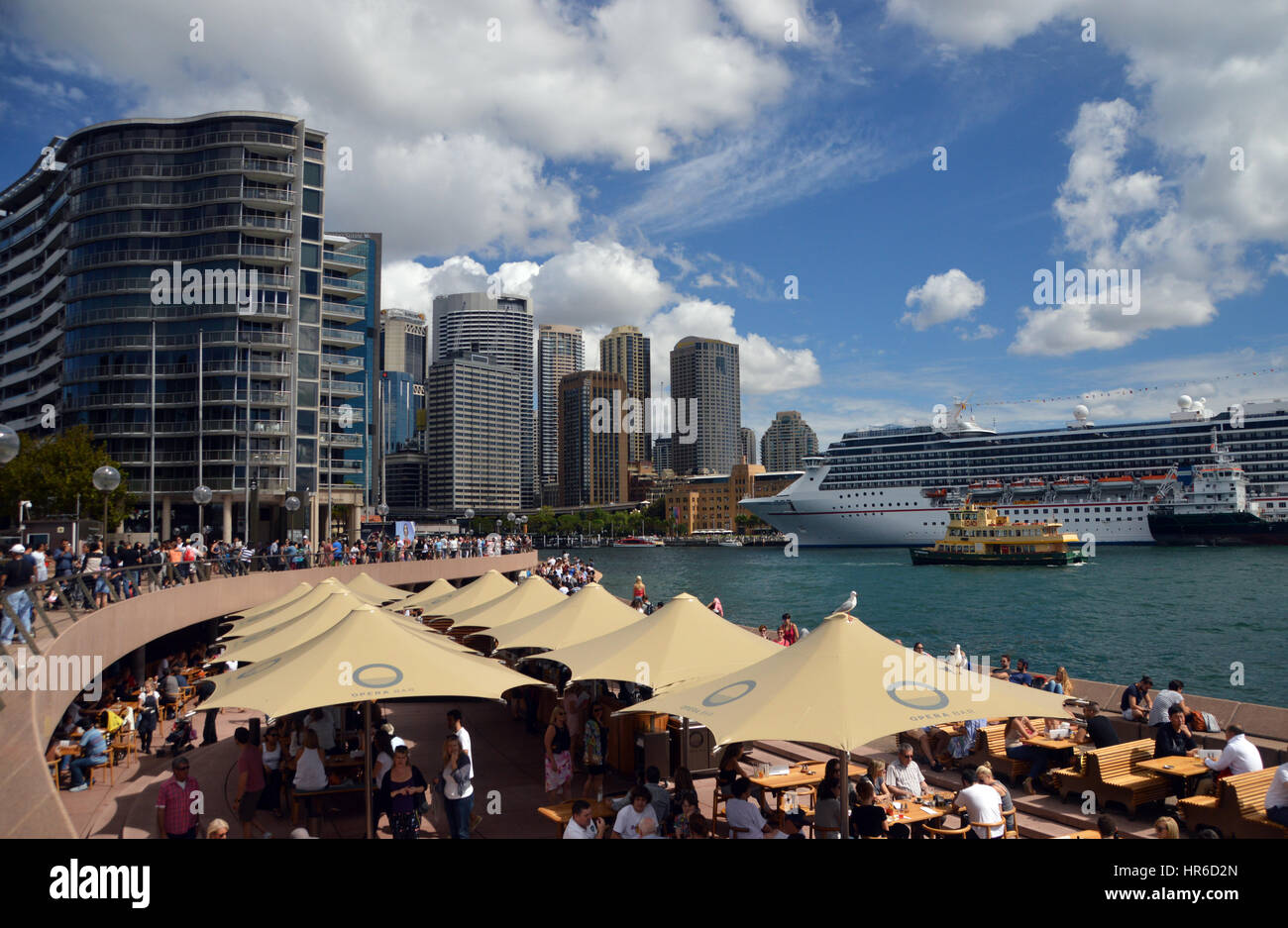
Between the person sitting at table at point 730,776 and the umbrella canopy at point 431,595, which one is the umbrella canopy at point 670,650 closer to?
the person sitting at table at point 730,776

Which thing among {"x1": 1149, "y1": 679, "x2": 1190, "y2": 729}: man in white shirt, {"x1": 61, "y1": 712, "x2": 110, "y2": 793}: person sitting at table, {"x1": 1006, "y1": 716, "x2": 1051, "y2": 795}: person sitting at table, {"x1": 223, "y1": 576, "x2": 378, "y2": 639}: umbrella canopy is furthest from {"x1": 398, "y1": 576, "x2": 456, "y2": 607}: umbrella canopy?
{"x1": 1149, "y1": 679, "x2": 1190, "y2": 729}: man in white shirt

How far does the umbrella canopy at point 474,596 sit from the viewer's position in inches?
700

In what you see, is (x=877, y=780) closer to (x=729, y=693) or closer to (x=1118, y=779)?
(x=729, y=693)

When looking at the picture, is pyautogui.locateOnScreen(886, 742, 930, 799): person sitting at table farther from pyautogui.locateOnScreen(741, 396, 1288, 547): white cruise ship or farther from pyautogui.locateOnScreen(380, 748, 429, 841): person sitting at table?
pyautogui.locateOnScreen(741, 396, 1288, 547): white cruise ship

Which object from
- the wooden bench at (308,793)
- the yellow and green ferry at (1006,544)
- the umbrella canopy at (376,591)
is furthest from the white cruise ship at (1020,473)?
the wooden bench at (308,793)

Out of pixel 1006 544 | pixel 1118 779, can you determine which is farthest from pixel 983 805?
pixel 1006 544

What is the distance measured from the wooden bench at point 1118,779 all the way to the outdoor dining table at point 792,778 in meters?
2.43

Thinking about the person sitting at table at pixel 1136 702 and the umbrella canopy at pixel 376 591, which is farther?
the umbrella canopy at pixel 376 591

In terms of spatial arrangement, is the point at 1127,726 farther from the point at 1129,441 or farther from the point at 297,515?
the point at 1129,441

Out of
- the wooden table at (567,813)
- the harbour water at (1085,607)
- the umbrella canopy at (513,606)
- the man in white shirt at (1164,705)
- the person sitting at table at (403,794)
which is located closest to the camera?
the wooden table at (567,813)

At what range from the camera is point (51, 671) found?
11102 millimetres

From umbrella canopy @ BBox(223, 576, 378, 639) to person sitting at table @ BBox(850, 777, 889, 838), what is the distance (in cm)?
960

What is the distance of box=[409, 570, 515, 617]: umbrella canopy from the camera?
58.3 ft

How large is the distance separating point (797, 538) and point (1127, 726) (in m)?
107
